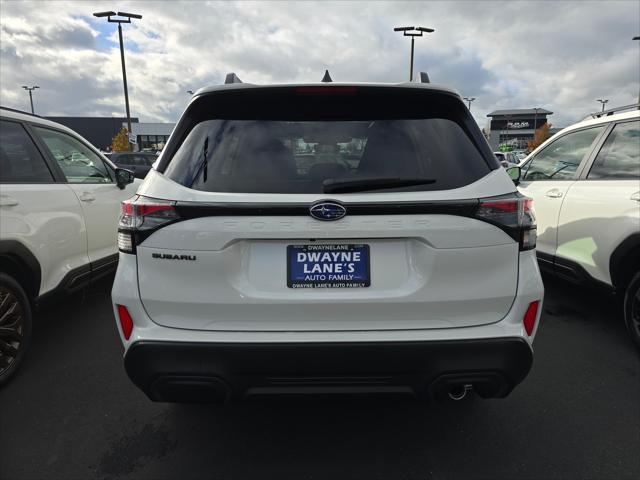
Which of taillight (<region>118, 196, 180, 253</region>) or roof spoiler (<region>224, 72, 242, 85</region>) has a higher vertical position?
roof spoiler (<region>224, 72, 242, 85</region>)

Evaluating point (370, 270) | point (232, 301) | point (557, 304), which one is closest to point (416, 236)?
point (370, 270)

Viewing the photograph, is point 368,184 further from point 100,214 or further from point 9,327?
point 100,214

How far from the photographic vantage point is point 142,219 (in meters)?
1.90

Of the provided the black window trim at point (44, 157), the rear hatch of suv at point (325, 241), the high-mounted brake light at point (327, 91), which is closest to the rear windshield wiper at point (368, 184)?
the rear hatch of suv at point (325, 241)

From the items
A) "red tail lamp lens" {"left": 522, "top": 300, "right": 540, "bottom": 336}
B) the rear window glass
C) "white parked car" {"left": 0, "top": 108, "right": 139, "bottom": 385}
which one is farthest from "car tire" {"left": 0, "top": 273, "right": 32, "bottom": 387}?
"red tail lamp lens" {"left": 522, "top": 300, "right": 540, "bottom": 336}

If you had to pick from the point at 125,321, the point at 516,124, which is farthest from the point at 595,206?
the point at 516,124

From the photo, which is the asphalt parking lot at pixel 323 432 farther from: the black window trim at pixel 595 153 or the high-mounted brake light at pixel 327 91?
the black window trim at pixel 595 153

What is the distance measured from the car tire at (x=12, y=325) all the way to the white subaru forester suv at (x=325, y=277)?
160cm

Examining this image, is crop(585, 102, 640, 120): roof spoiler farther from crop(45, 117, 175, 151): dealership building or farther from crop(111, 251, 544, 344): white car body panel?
crop(45, 117, 175, 151): dealership building

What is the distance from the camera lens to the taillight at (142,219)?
1875 mm

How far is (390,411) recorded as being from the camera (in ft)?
8.78

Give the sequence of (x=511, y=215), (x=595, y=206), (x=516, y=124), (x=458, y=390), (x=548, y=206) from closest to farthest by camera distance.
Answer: (x=511, y=215), (x=458, y=390), (x=595, y=206), (x=548, y=206), (x=516, y=124)

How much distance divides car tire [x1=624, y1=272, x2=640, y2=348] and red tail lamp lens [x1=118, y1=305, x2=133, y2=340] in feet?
11.6

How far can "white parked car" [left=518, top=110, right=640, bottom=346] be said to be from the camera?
3.45 m
